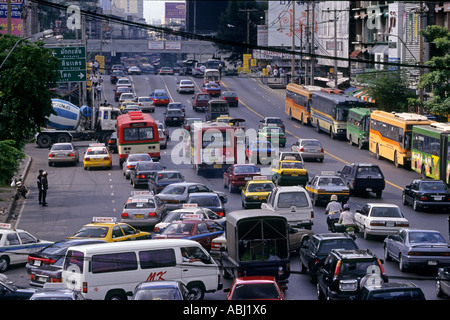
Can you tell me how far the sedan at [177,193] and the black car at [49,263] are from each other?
10.4 m

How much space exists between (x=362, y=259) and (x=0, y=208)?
2279 cm

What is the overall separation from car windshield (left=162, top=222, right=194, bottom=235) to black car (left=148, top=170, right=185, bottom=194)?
12.3 meters

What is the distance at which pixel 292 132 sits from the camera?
70.1 meters

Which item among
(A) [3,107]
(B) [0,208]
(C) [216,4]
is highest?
(C) [216,4]

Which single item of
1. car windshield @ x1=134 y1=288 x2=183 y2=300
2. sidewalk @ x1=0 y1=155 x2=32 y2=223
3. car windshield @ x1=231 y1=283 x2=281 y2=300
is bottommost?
sidewalk @ x1=0 y1=155 x2=32 y2=223

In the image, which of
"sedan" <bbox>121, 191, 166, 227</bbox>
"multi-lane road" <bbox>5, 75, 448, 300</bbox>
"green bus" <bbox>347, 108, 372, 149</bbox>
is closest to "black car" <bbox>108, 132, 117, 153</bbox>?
"multi-lane road" <bbox>5, 75, 448, 300</bbox>

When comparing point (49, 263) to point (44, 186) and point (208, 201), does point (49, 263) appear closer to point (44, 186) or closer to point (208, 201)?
point (208, 201)

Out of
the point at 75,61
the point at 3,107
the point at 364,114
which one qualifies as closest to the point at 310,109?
Result: the point at 364,114

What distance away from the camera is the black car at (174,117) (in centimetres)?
7231

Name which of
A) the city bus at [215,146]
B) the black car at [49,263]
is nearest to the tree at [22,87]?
the city bus at [215,146]

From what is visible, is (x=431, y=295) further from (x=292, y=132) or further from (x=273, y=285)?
(x=292, y=132)

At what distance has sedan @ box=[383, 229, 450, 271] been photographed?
2578 cm

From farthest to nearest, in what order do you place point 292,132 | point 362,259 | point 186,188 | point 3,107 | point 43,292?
point 292,132 → point 3,107 → point 186,188 → point 362,259 → point 43,292

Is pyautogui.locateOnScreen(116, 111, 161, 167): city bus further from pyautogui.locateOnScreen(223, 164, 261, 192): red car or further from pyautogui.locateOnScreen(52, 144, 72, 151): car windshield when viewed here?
pyautogui.locateOnScreen(223, 164, 261, 192): red car
